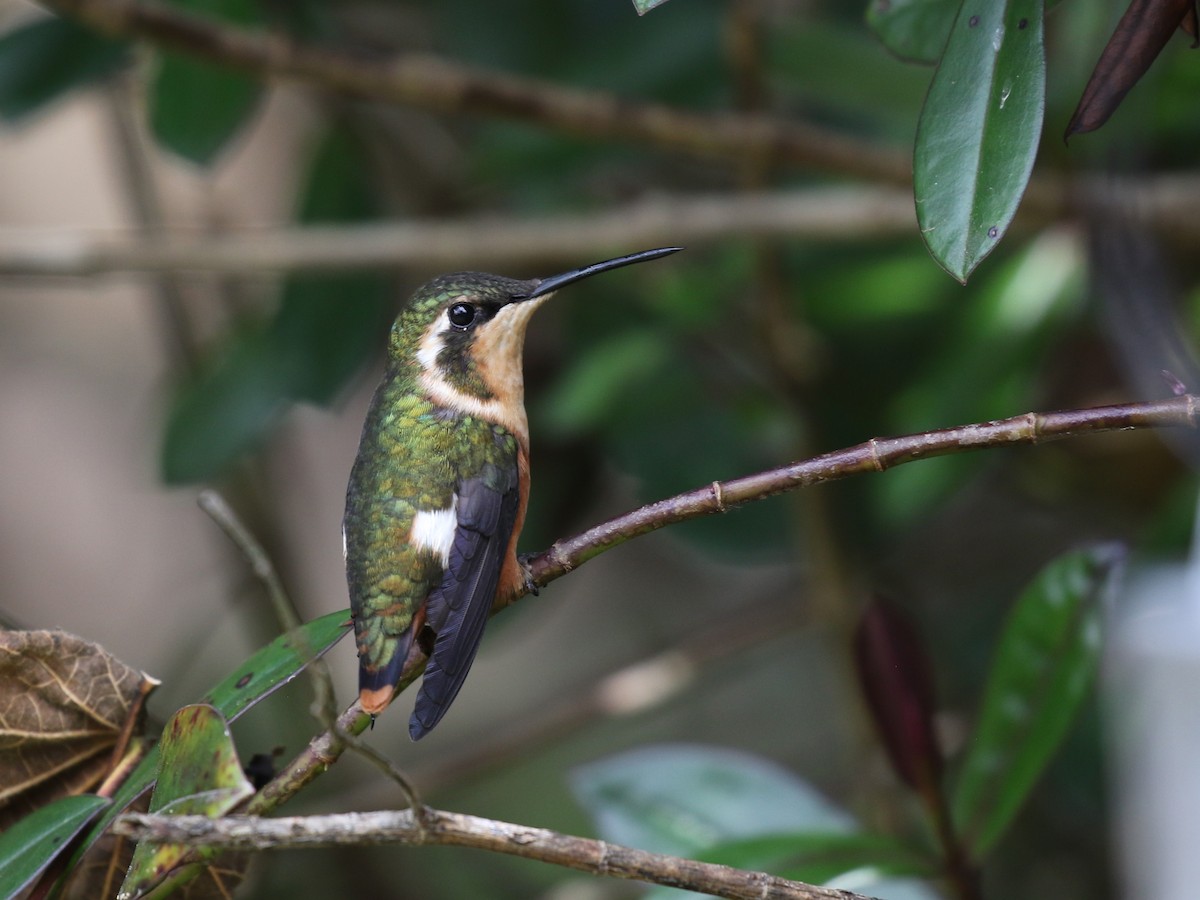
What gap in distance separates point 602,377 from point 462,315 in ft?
3.69

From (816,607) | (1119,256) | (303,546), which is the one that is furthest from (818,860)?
(303,546)

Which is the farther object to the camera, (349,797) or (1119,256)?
(349,797)

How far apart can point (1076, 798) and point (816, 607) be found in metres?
0.62

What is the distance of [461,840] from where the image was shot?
0.68m

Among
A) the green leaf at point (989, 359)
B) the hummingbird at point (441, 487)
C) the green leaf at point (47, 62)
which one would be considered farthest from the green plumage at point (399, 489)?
the green leaf at point (47, 62)

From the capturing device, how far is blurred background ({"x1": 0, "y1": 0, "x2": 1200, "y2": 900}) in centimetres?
203

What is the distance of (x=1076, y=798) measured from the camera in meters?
2.40

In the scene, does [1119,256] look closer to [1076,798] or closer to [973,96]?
[973,96]

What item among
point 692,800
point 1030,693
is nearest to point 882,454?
point 1030,693

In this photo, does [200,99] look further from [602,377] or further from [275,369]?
[602,377]

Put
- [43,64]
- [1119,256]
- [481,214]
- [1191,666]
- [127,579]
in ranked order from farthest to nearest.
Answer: [127,579] → [481,214] → [43,64] → [1119,256] → [1191,666]

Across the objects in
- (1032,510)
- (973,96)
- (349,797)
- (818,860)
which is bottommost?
(1032,510)

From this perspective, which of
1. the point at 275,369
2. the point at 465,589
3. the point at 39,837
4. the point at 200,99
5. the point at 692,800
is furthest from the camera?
the point at 275,369

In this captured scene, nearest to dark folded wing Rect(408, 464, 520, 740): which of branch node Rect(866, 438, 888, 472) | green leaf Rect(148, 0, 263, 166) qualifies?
branch node Rect(866, 438, 888, 472)
